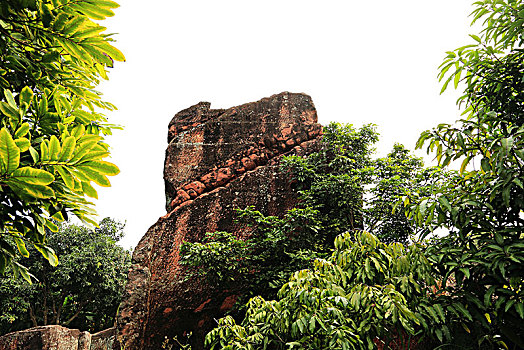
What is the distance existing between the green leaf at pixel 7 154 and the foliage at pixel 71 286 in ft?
52.8

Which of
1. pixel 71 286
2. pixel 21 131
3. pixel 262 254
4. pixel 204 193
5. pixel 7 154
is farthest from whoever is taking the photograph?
pixel 71 286

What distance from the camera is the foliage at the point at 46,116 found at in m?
1.13

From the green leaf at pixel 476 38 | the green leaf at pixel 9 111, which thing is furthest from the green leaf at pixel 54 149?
the green leaf at pixel 476 38

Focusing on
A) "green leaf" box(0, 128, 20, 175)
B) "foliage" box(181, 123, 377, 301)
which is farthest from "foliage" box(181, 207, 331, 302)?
"green leaf" box(0, 128, 20, 175)

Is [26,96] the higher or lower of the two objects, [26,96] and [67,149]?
the higher

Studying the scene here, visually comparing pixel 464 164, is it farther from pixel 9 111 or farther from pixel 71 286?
pixel 71 286

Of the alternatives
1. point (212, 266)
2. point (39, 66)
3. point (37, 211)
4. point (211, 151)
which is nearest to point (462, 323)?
point (37, 211)

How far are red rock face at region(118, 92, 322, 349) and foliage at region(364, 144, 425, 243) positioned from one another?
1702 mm

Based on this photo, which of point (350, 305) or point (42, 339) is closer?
point (350, 305)

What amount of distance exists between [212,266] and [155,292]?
1.52 metres

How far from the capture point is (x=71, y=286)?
609 inches

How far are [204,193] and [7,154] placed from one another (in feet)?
21.5

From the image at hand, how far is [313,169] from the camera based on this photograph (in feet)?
23.1

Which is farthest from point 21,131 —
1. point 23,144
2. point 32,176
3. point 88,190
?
point 88,190
